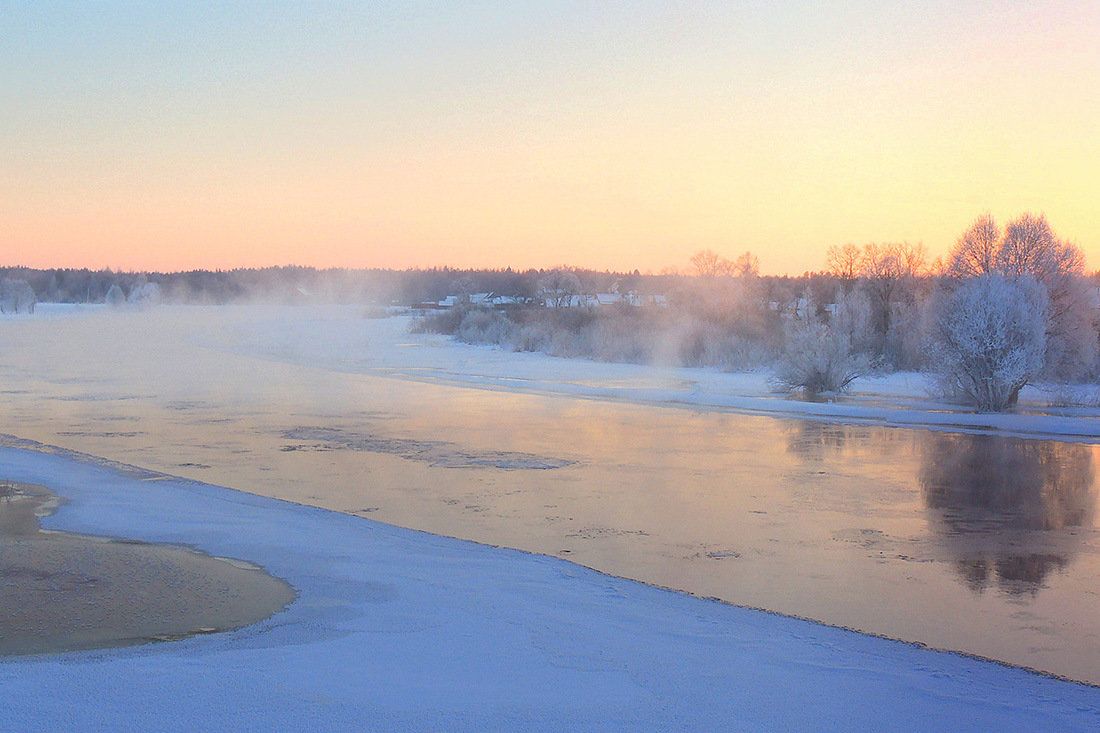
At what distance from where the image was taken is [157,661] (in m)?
5.23

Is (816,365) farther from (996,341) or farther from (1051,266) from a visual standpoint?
(1051,266)

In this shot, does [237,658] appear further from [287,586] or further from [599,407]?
[599,407]

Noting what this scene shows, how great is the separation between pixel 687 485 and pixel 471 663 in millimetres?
6999

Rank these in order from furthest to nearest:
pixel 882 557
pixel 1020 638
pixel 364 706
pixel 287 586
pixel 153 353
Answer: pixel 153 353, pixel 882 557, pixel 287 586, pixel 1020 638, pixel 364 706

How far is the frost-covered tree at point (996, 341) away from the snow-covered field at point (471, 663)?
17.7 meters

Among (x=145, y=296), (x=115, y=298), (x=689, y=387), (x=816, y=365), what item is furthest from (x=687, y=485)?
(x=145, y=296)

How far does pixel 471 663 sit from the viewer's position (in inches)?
217

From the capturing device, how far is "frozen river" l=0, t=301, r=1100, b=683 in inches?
292

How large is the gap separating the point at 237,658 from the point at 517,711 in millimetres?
1703

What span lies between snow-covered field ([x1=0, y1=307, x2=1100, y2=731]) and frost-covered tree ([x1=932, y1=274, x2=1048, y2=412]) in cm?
1765

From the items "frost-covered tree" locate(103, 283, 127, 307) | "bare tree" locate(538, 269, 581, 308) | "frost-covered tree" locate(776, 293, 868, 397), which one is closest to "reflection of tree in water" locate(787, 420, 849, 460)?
"frost-covered tree" locate(776, 293, 868, 397)

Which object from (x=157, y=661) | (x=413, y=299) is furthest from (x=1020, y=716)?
(x=413, y=299)

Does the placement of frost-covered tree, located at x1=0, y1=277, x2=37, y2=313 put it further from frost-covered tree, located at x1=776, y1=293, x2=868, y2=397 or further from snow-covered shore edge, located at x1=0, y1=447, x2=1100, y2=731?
snow-covered shore edge, located at x1=0, y1=447, x2=1100, y2=731

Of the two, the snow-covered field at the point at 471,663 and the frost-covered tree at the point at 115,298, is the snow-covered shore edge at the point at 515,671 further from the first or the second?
the frost-covered tree at the point at 115,298
